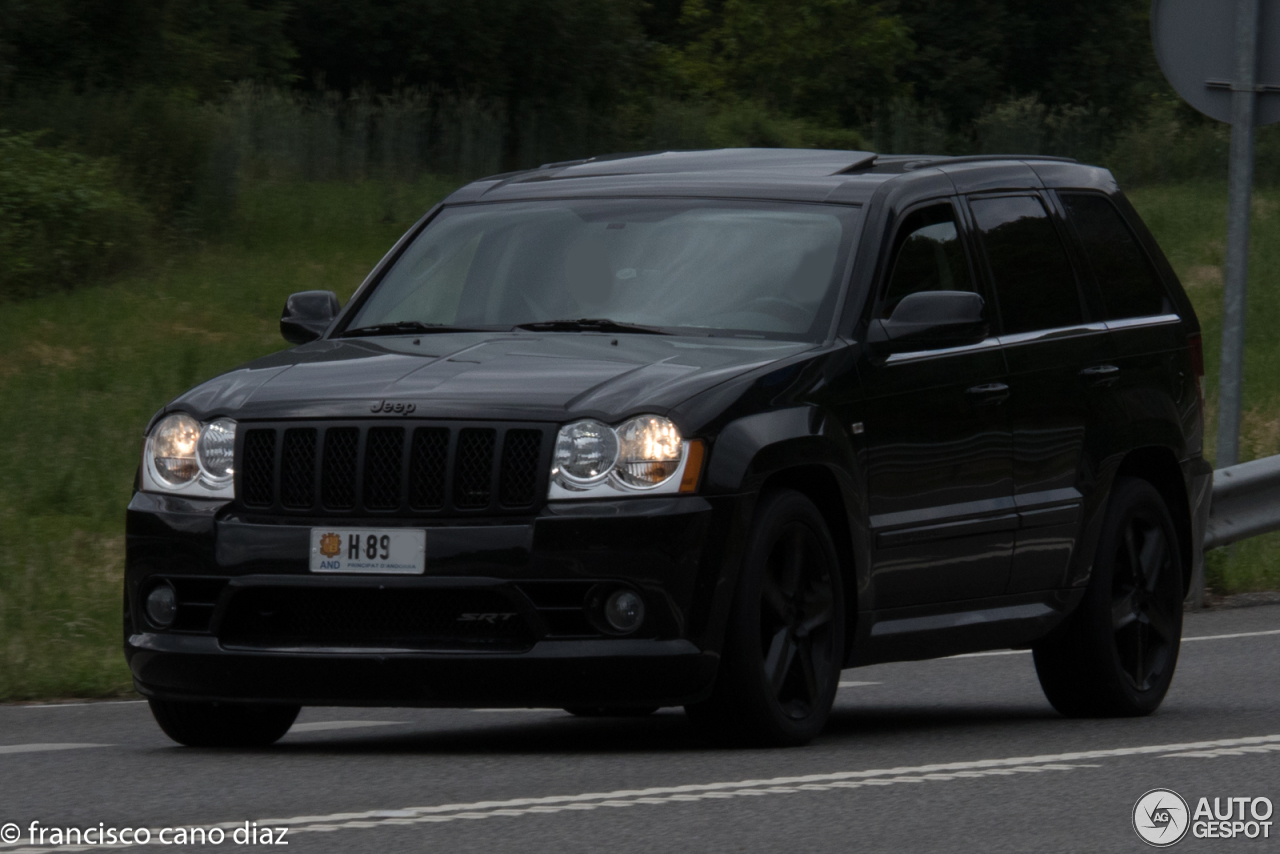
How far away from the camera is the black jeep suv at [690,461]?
7.08m

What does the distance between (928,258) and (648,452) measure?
1932 mm

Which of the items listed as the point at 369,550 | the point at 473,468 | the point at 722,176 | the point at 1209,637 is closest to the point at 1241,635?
the point at 1209,637

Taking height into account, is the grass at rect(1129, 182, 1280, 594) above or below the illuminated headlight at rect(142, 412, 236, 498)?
below

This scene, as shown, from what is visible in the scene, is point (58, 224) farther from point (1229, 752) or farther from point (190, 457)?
point (1229, 752)

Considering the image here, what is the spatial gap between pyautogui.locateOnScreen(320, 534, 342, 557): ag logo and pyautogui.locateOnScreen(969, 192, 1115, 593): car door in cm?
257

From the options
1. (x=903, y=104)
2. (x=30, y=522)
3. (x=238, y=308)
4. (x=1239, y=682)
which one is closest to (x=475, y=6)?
(x=903, y=104)

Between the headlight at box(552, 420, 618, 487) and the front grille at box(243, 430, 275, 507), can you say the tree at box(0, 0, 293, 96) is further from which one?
the headlight at box(552, 420, 618, 487)

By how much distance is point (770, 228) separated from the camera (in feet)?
27.4

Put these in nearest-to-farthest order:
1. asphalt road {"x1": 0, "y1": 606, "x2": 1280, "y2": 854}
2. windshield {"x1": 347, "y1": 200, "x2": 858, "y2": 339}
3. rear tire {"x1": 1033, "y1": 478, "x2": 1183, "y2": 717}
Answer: asphalt road {"x1": 0, "y1": 606, "x2": 1280, "y2": 854}
windshield {"x1": 347, "y1": 200, "x2": 858, "y2": 339}
rear tire {"x1": 1033, "y1": 478, "x2": 1183, "y2": 717}

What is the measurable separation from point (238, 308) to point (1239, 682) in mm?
14571

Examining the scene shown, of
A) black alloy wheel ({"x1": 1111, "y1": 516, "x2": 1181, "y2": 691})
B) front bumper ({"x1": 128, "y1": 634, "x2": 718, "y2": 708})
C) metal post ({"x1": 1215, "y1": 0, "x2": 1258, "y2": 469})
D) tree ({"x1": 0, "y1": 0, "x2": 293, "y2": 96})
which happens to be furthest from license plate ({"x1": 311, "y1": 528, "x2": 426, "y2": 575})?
tree ({"x1": 0, "y1": 0, "x2": 293, "y2": 96})

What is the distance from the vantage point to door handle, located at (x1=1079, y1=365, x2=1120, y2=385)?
9.10m

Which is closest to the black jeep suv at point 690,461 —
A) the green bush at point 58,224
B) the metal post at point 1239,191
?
the metal post at point 1239,191

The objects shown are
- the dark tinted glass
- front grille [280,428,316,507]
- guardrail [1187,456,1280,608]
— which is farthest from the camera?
guardrail [1187,456,1280,608]
